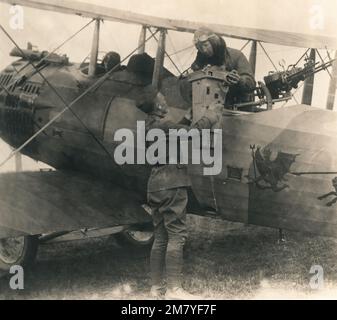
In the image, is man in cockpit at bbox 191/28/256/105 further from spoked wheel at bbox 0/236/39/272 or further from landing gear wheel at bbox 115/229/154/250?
spoked wheel at bbox 0/236/39/272

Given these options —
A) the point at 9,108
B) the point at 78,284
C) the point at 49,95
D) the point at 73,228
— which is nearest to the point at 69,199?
the point at 73,228

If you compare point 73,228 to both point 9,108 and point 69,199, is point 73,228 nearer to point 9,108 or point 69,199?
point 69,199

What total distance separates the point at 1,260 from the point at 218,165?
3.01 meters

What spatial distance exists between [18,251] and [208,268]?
2294mm

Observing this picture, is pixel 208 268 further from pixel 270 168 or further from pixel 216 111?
pixel 216 111

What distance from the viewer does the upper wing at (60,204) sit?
19.1ft

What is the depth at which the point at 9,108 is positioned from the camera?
315 inches

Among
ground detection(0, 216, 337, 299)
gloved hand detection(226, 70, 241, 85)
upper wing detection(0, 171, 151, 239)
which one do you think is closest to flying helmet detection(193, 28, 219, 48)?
gloved hand detection(226, 70, 241, 85)

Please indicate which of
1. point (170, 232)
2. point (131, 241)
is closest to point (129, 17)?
point (170, 232)

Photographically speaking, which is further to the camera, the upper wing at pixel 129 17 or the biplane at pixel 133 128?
the upper wing at pixel 129 17

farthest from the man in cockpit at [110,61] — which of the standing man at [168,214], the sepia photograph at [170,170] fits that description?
the standing man at [168,214]

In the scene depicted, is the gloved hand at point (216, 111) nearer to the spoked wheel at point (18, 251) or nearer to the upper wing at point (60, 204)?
the upper wing at point (60, 204)

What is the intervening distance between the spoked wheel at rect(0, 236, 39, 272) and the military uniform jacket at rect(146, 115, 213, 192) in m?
2.11

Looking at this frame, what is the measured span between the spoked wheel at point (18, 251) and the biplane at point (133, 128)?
0.01m
